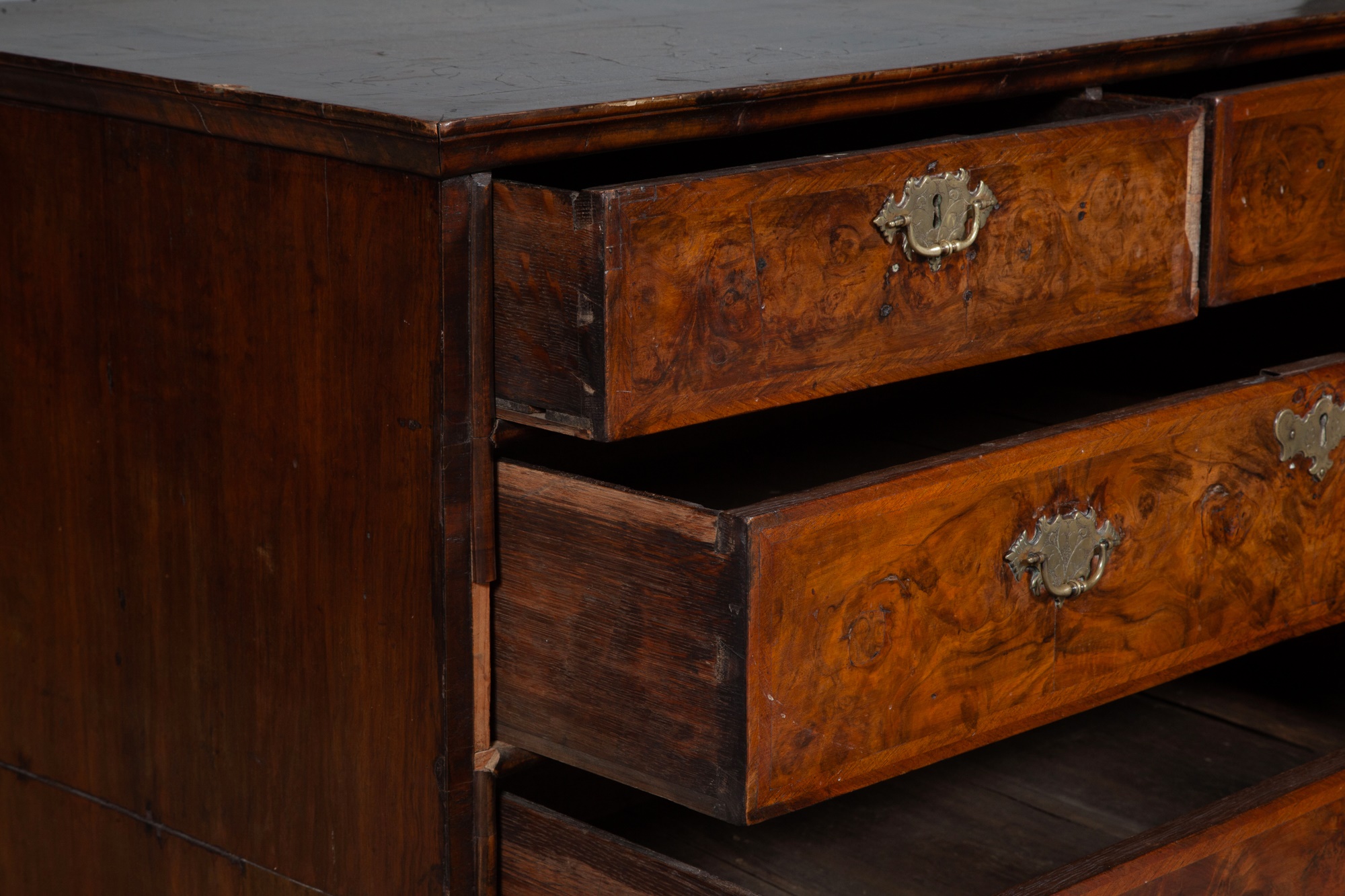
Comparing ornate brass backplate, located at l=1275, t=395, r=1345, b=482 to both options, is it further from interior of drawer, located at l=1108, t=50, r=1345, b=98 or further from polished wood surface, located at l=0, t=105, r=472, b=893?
polished wood surface, located at l=0, t=105, r=472, b=893

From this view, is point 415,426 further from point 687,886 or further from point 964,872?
point 964,872

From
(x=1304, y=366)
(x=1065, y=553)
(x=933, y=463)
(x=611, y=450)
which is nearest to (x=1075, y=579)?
(x=1065, y=553)

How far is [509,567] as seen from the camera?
3.11 feet

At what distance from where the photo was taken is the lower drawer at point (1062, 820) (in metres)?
1.00

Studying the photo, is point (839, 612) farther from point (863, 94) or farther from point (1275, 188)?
point (1275, 188)

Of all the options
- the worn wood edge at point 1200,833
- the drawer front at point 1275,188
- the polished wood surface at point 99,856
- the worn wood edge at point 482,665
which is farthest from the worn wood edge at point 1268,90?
the polished wood surface at point 99,856

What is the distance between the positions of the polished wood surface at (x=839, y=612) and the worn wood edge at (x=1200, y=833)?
0.09 metres

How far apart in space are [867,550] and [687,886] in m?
0.20

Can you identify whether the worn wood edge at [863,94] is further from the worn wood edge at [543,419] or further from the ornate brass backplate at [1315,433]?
the ornate brass backplate at [1315,433]

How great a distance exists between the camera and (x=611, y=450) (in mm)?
1244

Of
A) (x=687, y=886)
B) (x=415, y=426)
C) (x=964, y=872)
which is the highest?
(x=415, y=426)

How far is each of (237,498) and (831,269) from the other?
1.16 ft

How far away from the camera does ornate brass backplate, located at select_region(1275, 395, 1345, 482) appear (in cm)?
115

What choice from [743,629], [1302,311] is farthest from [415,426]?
[1302,311]
